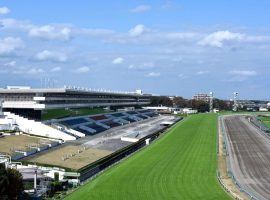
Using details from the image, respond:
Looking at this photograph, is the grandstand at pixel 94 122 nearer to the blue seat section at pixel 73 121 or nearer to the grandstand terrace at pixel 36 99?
the blue seat section at pixel 73 121

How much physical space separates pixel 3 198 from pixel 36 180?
8.23 m

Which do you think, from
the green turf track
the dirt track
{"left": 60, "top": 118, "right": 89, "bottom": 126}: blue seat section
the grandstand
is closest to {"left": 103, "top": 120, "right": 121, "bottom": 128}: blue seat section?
the grandstand

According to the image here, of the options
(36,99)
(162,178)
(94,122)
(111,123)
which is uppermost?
(36,99)

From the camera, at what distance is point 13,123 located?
2670 inches

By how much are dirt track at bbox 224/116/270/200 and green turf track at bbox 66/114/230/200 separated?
190 centimetres

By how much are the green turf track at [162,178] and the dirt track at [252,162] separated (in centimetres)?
190

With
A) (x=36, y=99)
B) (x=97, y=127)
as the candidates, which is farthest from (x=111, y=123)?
(x=36, y=99)

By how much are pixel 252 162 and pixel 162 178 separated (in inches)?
448

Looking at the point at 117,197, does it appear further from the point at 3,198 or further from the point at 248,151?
the point at 248,151

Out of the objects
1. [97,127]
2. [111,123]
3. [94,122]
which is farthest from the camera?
[111,123]

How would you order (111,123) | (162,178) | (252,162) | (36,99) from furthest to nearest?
(111,123) → (36,99) → (252,162) → (162,178)

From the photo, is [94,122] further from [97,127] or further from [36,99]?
[36,99]

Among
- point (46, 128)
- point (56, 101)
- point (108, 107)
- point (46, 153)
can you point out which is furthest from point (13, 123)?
point (108, 107)

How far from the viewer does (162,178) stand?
133ft
